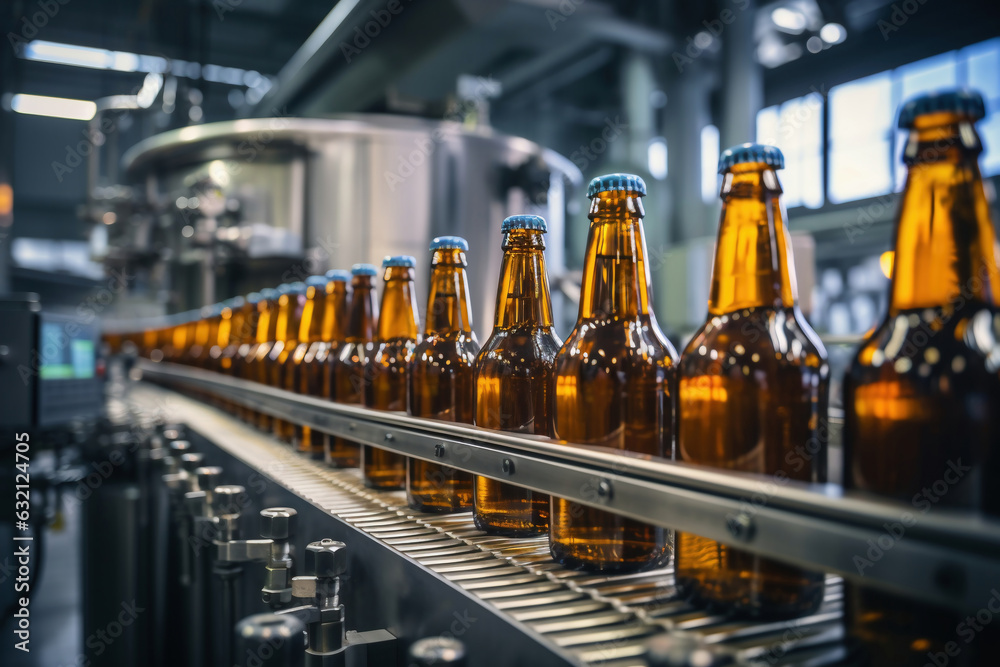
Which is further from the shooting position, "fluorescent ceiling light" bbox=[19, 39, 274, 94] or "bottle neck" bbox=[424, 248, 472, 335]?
"fluorescent ceiling light" bbox=[19, 39, 274, 94]

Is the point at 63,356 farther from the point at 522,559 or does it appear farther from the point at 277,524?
the point at 522,559

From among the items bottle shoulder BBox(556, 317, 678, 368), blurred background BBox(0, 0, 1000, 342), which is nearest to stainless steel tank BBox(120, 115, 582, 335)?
blurred background BBox(0, 0, 1000, 342)

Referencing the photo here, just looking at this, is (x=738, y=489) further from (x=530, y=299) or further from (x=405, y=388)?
(x=405, y=388)

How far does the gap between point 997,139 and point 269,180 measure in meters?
5.84

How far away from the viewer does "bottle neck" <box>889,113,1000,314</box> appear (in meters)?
0.37

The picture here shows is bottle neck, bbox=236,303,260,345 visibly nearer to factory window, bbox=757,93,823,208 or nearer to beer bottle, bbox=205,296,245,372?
beer bottle, bbox=205,296,245,372

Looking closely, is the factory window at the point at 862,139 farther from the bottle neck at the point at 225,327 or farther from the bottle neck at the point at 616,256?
the bottle neck at the point at 616,256

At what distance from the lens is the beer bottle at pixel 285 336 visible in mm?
1383

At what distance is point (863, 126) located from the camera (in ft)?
22.0

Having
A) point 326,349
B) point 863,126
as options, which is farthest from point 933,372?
point 863,126

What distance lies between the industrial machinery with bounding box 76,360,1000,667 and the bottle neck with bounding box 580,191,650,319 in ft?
0.44

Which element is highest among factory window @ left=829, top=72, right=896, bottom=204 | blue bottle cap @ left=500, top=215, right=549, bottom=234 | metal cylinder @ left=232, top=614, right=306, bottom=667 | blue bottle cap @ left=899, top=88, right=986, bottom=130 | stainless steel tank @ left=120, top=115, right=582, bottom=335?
factory window @ left=829, top=72, right=896, bottom=204

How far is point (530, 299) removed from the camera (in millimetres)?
684

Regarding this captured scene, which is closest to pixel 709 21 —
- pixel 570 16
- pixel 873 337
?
pixel 570 16
